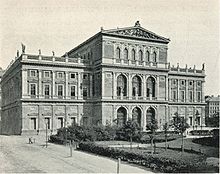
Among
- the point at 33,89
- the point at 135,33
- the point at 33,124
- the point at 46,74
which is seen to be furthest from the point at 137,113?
the point at 33,89

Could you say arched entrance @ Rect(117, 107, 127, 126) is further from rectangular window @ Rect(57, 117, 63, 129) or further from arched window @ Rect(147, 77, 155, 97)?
rectangular window @ Rect(57, 117, 63, 129)

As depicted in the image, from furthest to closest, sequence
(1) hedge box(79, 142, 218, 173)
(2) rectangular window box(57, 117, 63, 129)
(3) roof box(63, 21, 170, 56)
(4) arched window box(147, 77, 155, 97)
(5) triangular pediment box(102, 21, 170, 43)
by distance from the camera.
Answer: (4) arched window box(147, 77, 155, 97) → (5) triangular pediment box(102, 21, 170, 43) → (3) roof box(63, 21, 170, 56) → (2) rectangular window box(57, 117, 63, 129) → (1) hedge box(79, 142, 218, 173)

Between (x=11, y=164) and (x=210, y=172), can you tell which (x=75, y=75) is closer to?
(x=11, y=164)

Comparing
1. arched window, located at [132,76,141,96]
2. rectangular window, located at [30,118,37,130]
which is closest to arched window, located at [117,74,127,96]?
arched window, located at [132,76,141,96]

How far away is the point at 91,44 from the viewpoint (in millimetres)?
57500

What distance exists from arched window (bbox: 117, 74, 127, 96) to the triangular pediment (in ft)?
25.1

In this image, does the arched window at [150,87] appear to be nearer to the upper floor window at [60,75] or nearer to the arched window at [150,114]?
the arched window at [150,114]

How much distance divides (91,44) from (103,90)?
405 inches

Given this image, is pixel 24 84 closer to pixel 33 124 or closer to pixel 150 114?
pixel 33 124

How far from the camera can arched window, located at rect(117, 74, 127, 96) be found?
5472 centimetres

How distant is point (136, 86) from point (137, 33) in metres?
9.82

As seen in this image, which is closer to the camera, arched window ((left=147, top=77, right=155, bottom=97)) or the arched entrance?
the arched entrance

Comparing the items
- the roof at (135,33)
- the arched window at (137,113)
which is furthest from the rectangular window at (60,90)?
the arched window at (137,113)

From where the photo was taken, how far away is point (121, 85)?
181ft
